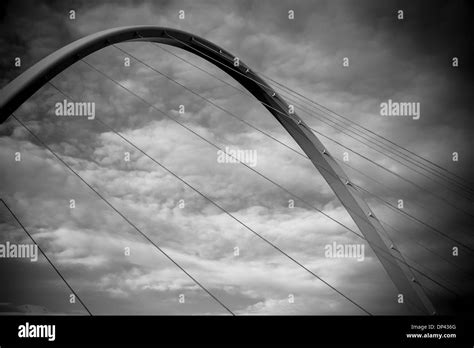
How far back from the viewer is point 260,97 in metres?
15.0

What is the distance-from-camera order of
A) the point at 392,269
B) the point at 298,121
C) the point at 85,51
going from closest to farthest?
the point at 85,51 < the point at 392,269 < the point at 298,121

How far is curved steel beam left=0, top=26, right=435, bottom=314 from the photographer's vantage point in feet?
30.0

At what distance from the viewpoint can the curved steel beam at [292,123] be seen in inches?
360

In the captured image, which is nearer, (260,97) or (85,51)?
(85,51)

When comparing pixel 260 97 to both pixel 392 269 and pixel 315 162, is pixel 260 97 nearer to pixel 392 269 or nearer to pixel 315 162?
pixel 315 162

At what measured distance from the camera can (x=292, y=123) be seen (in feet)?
48.0
